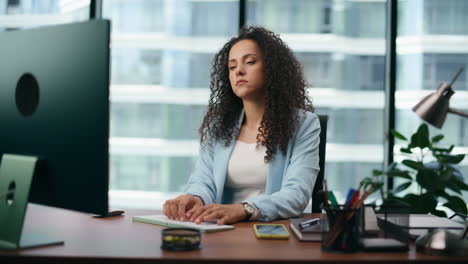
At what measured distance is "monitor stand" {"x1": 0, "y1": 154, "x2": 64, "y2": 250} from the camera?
103cm

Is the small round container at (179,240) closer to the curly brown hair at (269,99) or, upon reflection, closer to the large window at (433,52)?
the curly brown hair at (269,99)

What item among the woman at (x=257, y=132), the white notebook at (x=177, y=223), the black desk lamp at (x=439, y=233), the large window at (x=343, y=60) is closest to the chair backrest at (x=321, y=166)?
the woman at (x=257, y=132)

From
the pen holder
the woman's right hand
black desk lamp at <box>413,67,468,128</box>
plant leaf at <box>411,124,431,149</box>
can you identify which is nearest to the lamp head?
black desk lamp at <box>413,67,468,128</box>

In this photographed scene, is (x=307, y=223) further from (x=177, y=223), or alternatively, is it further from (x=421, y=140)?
(x=421, y=140)

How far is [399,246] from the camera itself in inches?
41.1

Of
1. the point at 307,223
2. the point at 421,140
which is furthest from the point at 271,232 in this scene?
the point at 421,140

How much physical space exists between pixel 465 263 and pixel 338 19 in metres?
2.92

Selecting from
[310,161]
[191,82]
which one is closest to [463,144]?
[191,82]

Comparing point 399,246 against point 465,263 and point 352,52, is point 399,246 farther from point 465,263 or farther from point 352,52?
point 352,52

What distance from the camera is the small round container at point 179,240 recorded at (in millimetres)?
1023

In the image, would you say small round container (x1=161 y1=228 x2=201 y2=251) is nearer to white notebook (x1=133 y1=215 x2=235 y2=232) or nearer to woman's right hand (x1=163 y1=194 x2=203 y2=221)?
white notebook (x1=133 y1=215 x2=235 y2=232)

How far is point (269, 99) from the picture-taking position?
1.97 meters

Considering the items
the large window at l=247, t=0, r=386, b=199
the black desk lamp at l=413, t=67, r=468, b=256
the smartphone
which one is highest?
the large window at l=247, t=0, r=386, b=199

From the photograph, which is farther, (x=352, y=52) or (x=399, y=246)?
(x=352, y=52)
